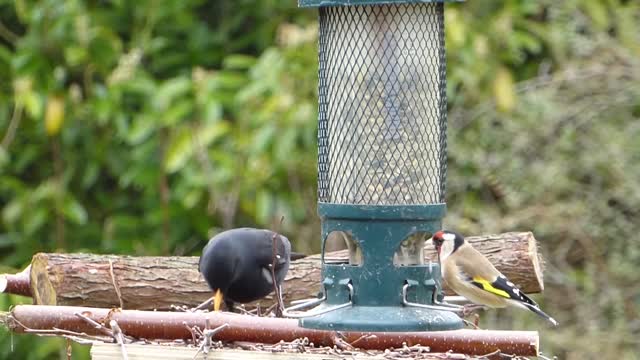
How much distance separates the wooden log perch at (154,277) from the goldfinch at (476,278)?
0.28 feet

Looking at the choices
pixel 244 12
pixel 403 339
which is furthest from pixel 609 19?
pixel 403 339

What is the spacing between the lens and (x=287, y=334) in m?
3.74

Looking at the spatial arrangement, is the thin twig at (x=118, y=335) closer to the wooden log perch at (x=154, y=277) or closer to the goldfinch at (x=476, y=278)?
the wooden log perch at (x=154, y=277)

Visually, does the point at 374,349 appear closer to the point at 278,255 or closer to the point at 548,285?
the point at 278,255

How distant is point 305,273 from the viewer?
5.21m

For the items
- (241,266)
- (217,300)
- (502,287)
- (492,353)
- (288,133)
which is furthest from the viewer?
(288,133)

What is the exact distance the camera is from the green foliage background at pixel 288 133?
658cm

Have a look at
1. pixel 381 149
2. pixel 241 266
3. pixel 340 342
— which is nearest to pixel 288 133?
pixel 241 266

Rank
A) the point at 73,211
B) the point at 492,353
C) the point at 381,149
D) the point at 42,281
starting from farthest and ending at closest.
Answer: the point at 73,211
the point at 42,281
the point at 381,149
the point at 492,353

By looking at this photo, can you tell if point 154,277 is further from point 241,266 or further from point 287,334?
point 287,334

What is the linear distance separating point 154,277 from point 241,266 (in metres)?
0.38

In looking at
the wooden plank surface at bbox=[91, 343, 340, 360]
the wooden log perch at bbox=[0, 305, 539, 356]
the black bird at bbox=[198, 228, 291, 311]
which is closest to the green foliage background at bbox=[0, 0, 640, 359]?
the black bird at bbox=[198, 228, 291, 311]

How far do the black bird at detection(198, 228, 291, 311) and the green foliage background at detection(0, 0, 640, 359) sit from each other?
4.98 feet

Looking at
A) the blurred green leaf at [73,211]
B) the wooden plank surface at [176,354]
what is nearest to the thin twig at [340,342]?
the wooden plank surface at [176,354]
